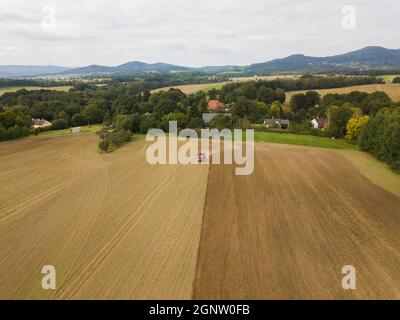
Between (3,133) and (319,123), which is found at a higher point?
(319,123)

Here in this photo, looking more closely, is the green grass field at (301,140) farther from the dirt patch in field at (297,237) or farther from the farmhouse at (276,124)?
the dirt patch in field at (297,237)

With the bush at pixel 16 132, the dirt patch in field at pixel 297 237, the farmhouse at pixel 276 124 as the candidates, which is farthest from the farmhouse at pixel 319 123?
the bush at pixel 16 132

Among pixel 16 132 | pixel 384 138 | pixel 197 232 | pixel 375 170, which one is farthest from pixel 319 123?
pixel 16 132

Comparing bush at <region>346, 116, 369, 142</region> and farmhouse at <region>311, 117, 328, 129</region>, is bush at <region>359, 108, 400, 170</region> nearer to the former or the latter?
bush at <region>346, 116, 369, 142</region>

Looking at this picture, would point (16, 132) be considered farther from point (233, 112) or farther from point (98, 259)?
point (98, 259)

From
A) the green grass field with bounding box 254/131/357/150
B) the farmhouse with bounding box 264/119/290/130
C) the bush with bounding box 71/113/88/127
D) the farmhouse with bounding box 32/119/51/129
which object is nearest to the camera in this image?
the green grass field with bounding box 254/131/357/150

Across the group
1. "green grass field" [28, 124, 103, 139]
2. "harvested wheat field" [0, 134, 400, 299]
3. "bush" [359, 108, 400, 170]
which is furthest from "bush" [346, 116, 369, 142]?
"green grass field" [28, 124, 103, 139]
